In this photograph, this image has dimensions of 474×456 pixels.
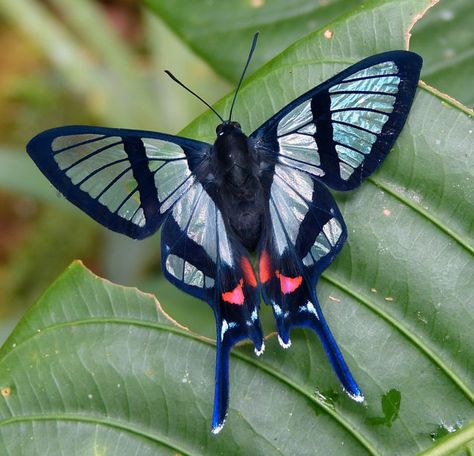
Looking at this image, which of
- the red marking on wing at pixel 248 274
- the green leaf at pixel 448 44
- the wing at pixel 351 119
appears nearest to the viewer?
the wing at pixel 351 119

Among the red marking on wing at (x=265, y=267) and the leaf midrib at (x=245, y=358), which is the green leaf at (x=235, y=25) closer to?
the red marking on wing at (x=265, y=267)

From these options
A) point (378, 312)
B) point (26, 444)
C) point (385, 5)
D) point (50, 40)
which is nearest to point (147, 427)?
point (26, 444)

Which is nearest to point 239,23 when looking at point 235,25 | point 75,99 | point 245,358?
point 235,25

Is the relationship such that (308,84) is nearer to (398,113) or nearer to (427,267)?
(398,113)

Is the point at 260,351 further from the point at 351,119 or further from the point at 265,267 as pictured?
the point at 351,119

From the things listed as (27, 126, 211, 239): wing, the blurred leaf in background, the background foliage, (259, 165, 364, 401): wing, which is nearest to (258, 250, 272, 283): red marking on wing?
(259, 165, 364, 401): wing

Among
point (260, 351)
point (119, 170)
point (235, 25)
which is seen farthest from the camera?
point (235, 25)

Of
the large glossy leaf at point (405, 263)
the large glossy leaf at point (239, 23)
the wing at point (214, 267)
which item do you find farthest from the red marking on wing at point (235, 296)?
the large glossy leaf at point (239, 23)
